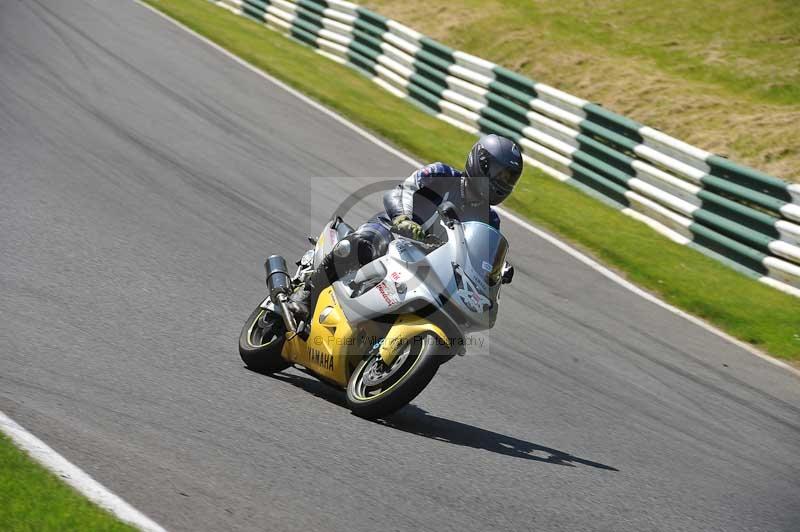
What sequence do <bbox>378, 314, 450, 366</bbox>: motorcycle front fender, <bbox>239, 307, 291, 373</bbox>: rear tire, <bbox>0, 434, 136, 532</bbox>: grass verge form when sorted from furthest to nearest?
<bbox>239, 307, 291, 373</bbox>: rear tire
<bbox>378, 314, 450, 366</bbox>: motorcycle front fender
<bbox>0, 434, 136, 532</bbox>: grass verge

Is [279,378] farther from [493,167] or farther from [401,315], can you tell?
[493,167]

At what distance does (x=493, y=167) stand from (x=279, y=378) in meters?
2.04

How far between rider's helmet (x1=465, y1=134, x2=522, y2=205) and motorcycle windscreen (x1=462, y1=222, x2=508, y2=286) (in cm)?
31

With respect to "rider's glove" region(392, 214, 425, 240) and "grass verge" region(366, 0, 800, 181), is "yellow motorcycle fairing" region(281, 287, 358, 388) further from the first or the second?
"grass verge" region(366, 0, 800, 181)

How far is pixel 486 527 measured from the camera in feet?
16.7

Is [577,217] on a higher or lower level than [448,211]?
lower

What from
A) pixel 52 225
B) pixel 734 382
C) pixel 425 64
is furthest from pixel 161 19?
pixel 734 382

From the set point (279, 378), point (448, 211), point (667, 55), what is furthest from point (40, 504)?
point (667, 55)

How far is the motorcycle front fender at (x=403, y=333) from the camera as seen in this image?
621cm

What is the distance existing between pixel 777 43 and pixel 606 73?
3277 millimetres

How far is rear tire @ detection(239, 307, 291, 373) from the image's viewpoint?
7.19 metres

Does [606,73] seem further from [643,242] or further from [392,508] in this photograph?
[392,508]

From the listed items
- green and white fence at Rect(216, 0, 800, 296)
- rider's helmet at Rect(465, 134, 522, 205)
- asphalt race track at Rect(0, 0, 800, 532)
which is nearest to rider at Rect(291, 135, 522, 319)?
rider's helmet at Rect(465, 134, 522, 205)

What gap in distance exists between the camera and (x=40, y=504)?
4.22m
